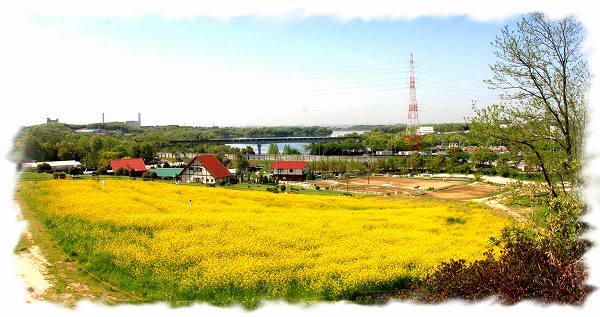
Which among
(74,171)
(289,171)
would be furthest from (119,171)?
(289,171)

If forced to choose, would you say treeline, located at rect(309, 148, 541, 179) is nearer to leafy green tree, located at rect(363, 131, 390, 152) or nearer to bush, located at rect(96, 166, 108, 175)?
bush, located at rect(96, 166, 108, 175)

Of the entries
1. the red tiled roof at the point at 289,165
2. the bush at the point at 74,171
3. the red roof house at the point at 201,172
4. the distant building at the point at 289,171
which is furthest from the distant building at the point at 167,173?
the red tiled roof at the point at 289,165

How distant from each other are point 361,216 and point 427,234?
4653 mm

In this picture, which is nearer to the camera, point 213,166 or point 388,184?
point 213,166

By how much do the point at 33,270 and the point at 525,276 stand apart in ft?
37.9

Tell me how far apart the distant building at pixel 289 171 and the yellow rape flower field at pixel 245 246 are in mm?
39759

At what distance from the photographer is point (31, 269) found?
40.5 feet

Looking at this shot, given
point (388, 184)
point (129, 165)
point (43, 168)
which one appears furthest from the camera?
point (388, 184)

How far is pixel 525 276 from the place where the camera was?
22.3ft

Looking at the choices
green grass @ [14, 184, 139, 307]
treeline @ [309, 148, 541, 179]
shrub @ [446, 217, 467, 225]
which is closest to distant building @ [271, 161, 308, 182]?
treeline @ [309, 148, 541, 179]

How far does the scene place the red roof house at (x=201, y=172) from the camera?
153 ft

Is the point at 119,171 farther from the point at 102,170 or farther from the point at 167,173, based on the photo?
the point at 167,173

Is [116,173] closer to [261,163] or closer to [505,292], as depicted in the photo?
[261,163]

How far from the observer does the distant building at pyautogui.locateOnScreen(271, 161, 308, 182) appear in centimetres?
6419
